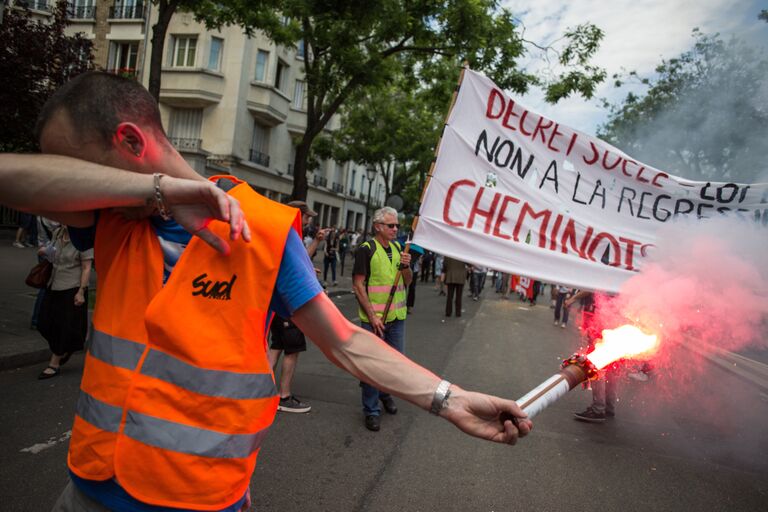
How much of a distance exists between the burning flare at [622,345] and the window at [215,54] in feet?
87.3

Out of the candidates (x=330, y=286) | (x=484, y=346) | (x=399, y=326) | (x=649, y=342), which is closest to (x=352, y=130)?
(x=330, y=286)

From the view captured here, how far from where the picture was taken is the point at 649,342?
255 cm

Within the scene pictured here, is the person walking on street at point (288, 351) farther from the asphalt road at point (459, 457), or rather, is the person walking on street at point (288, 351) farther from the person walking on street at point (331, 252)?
the person walking on street at point (331, 252)

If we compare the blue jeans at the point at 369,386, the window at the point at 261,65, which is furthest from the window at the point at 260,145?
the blue jeans at the point at 369,386

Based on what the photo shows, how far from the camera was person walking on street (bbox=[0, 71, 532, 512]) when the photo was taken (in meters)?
1.23

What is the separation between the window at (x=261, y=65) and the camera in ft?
86.4

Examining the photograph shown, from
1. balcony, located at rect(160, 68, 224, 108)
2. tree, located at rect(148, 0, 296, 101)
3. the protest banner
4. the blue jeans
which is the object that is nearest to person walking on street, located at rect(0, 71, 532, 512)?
the protest banner

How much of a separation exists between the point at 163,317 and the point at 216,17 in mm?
11927

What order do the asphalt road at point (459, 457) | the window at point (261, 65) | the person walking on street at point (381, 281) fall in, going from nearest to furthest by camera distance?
the asphalt road at point (459, 457) → the person walking on street at point (381, 281) → the window at point (261, 65)

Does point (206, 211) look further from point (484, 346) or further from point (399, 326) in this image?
point (484, 346)

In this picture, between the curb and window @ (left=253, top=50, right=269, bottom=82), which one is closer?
the curb

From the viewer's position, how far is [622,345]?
2.26 meters

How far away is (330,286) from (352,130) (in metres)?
14.5

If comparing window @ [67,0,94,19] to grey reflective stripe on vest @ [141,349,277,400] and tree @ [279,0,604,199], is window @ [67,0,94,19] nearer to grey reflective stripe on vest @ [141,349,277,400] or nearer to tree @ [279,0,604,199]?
tree @ [279,0,604,199]
